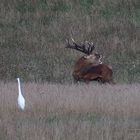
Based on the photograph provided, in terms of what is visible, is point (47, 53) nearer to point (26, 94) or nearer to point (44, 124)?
point (26, 94)

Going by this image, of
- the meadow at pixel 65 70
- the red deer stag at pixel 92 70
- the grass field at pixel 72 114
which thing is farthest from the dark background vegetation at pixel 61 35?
the grass field at pixel 72 114

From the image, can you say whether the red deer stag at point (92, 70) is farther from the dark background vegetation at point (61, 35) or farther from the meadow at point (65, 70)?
the dark background vegetation at point (61, 35)

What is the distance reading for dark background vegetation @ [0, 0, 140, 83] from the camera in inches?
1062

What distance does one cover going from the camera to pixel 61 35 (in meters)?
30.6

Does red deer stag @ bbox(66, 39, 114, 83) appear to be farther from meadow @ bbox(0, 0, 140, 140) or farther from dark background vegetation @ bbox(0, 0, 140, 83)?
dark background vegetation @ bbox(0, 0, 140, 83)

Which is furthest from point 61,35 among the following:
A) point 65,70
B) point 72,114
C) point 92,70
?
point 72,114

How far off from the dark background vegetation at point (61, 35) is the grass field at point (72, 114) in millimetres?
9310

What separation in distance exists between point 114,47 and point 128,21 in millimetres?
2799

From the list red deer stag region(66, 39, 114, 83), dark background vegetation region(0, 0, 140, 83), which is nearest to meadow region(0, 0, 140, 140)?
dark background vegetation region(0, 0, 140, 83)

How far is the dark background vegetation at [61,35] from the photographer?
27.0 m

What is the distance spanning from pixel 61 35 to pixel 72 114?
18.1 m

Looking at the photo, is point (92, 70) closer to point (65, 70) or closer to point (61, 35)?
point (65, 70)

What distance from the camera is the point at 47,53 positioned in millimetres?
28828

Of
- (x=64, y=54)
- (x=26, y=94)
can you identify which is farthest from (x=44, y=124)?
(x=64, y=54)
